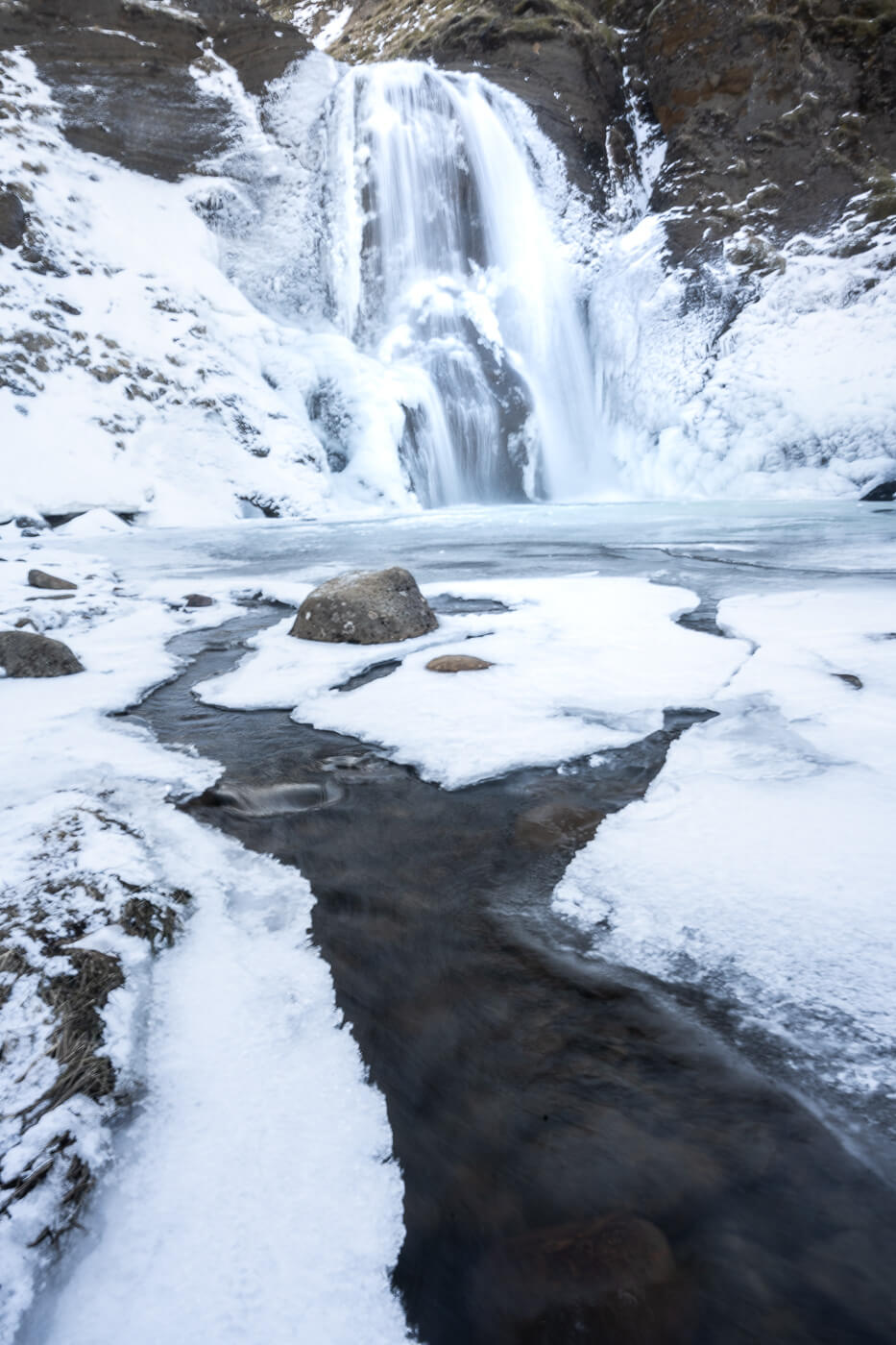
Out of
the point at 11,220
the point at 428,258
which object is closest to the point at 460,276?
the point at 428,258

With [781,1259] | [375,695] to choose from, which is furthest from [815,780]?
[375,695]

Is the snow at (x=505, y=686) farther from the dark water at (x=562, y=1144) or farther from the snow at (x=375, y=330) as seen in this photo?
the snow at (x=375, y=330)

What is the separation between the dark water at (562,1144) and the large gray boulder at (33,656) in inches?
74.1

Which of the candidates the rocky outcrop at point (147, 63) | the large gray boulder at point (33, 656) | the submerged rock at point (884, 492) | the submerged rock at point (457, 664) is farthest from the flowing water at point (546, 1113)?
the rocky outcrop at point (147, 63)

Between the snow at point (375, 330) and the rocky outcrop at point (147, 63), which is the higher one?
the rocky outcrop at point (147, 63)

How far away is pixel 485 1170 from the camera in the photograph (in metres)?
0.83

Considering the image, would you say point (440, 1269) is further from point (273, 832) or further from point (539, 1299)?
point (273, 832)

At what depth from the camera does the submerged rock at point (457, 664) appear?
2.72m

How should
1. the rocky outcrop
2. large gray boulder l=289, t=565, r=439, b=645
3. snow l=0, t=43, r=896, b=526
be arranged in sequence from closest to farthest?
1. large gray boulder l=289, t=565, r=439, b=645
2. snow l=0, t=43, r=896, b=526
3. the rocky outcrop

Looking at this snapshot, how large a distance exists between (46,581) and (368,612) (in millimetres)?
2950

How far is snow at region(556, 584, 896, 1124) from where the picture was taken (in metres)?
1.00

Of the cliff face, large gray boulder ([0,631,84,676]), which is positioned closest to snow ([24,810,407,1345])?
large gray boulder ([0,631,84,676])

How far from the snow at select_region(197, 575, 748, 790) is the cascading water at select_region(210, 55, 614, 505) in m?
11.0

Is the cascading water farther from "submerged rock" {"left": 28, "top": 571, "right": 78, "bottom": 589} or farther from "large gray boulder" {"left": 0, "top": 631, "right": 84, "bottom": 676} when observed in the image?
"large gray boulder" {"left": 0, "top": 631, "right": 84, "bottom": 676}
